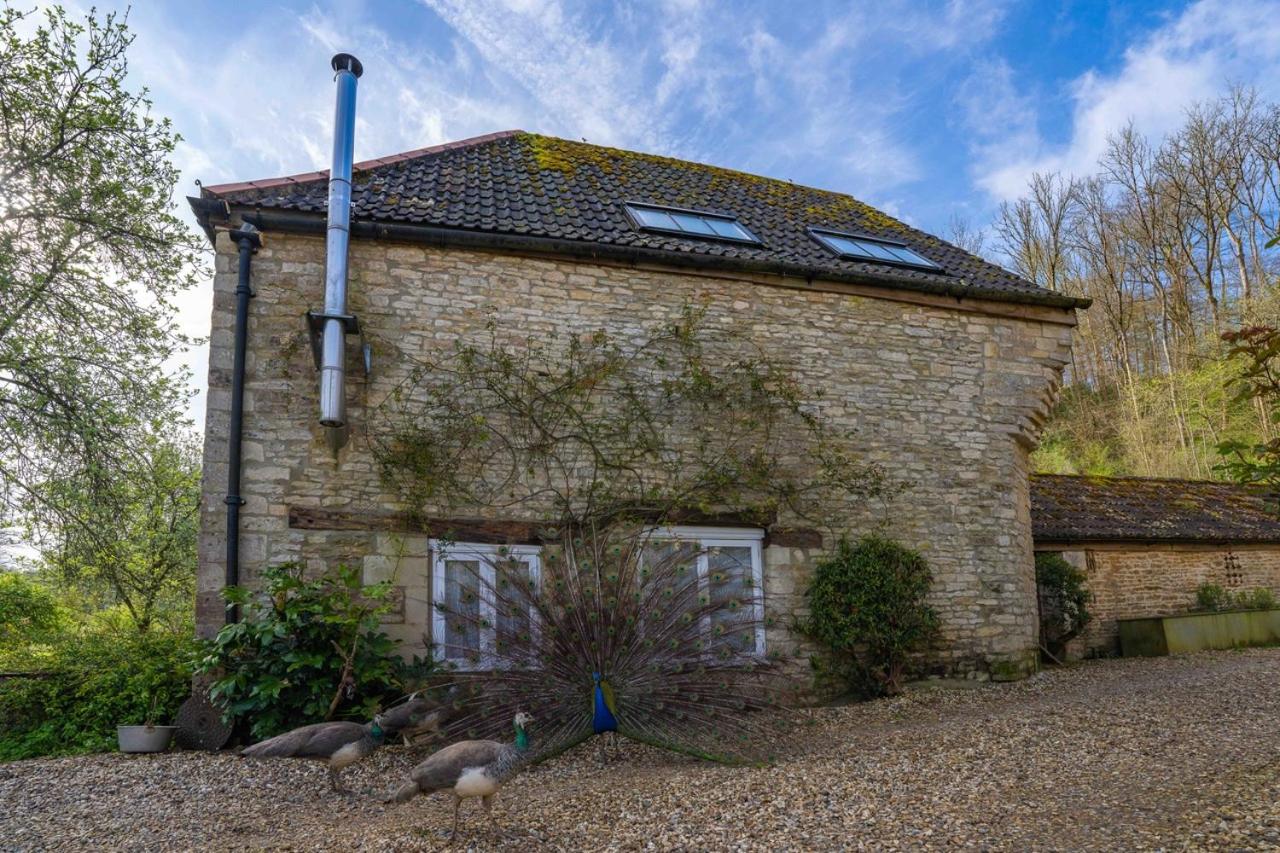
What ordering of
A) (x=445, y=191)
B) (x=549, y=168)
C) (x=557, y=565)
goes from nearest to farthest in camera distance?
(x=557, y=565) → (x=445, y=191) → (x=549, y=168)

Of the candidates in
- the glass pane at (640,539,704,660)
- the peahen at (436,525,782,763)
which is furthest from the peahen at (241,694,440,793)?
the glass pane at (640,539,704,660)

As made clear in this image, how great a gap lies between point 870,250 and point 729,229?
1.91m

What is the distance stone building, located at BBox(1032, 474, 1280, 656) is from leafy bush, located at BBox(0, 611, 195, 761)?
10.7m

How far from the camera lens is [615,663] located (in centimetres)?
579

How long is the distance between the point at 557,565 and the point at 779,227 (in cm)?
623

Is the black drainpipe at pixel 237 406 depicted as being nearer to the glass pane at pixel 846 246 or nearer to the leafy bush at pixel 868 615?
the leafy bush at pixel 868 615

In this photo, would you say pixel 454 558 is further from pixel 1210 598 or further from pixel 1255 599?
pixel 1255 599

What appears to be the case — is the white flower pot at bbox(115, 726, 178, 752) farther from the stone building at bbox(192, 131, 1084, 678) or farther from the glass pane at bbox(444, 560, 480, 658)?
the glass pane at bbox(444, 560, 480, 658)

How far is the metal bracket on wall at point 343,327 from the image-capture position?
705cm

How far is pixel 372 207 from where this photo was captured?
318 inches

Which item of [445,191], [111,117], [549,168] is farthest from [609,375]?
[111,117]

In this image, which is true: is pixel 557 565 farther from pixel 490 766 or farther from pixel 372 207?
pixel 372 207

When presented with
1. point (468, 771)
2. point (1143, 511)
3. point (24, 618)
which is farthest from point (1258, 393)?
point (24, 618)

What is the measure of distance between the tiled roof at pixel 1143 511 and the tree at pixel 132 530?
12044mm
